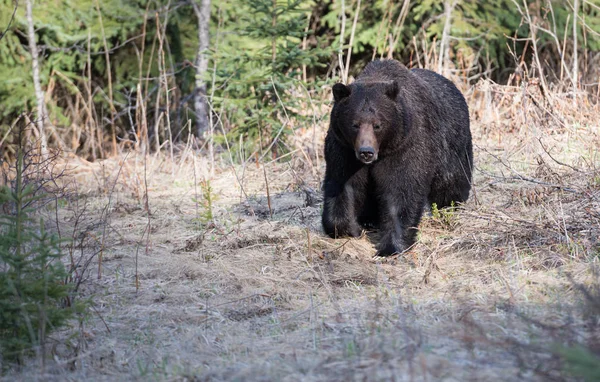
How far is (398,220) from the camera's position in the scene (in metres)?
5.32

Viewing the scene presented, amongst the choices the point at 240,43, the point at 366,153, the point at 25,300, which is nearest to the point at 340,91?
the point at 366,153

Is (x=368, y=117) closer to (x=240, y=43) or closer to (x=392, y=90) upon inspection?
(x=392, y=90)

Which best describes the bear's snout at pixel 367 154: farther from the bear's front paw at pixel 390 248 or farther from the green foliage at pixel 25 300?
the green foliage at pixel 25 300

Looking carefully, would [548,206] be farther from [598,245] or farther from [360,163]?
[360,163]

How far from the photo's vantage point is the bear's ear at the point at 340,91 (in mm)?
5176

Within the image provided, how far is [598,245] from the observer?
434 cm

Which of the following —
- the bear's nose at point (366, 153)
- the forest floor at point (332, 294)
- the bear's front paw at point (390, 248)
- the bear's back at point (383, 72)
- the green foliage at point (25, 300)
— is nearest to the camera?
the forest floor at point (332, 294)

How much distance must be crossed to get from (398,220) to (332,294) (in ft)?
4.21

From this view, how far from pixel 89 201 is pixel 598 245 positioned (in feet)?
17.2

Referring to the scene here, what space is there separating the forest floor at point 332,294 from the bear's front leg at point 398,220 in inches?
4.8

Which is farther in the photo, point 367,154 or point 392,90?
point 392,90

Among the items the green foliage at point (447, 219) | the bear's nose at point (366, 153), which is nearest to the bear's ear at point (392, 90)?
the bear's nose at point (366, 153)

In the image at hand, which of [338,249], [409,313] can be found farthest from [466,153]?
[409,313]

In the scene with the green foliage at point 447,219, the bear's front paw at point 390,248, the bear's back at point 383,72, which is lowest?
the bear's front paw at point 390,248
